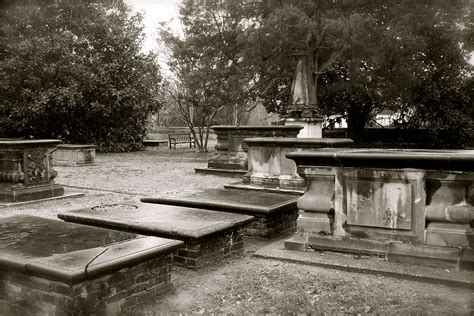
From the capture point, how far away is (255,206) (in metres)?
6.46

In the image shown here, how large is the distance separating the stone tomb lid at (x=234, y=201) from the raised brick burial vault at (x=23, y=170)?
3.57m

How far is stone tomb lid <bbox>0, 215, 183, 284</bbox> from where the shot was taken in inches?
139

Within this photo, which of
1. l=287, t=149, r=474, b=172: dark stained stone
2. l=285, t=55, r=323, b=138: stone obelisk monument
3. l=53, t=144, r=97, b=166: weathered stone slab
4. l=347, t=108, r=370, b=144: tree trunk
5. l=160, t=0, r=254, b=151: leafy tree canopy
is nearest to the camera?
l=287, t=149, r=474, b=172: dark stained stone

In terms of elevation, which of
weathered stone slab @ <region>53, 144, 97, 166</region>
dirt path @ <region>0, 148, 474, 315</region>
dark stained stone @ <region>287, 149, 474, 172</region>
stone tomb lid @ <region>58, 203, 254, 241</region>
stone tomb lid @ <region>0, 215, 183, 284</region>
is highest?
dark stained stone @ <region>287, 149, 474, 172</region>

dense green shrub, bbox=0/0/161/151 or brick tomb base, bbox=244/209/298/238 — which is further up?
dense green shrub, bbox=0/0/161/151

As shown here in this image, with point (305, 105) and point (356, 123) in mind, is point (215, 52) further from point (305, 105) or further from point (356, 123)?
point (356, 123)

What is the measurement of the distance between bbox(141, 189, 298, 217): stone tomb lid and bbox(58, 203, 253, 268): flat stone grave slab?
35 centimetres

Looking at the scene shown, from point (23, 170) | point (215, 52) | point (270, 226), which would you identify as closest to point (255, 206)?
point (270, 226)

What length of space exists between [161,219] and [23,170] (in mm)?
5140

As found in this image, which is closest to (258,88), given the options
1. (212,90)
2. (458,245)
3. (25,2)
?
(212,90)

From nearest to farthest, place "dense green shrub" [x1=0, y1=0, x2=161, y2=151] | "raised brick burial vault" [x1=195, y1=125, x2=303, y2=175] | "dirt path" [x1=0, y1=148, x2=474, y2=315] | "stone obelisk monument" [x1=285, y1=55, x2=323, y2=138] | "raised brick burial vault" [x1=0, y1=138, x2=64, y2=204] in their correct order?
"dirt path" [x1=0, y1=148, x2=474, y2=315], "raised brick burial vault" [x1=0, y1=138, x2=64, y2=204], "raised brick burial vault" [x1=195, y1=125, x2=303, y2=175], "stone obelisk monument" [x1=285, y1=55, x2=323, y2=138], "dense green shrub" [x1=0, y1=0, x2=161, y2=151]

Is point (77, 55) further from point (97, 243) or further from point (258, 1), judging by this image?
point (97, 243)

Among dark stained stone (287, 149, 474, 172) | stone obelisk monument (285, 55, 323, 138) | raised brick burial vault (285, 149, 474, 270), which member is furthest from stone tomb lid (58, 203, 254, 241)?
stone obelisk monument (285, 55, 323, 138)

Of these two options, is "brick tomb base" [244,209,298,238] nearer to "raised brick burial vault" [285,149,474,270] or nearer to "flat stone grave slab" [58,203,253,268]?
"flat stone grave slab" [58,203,253,268]
